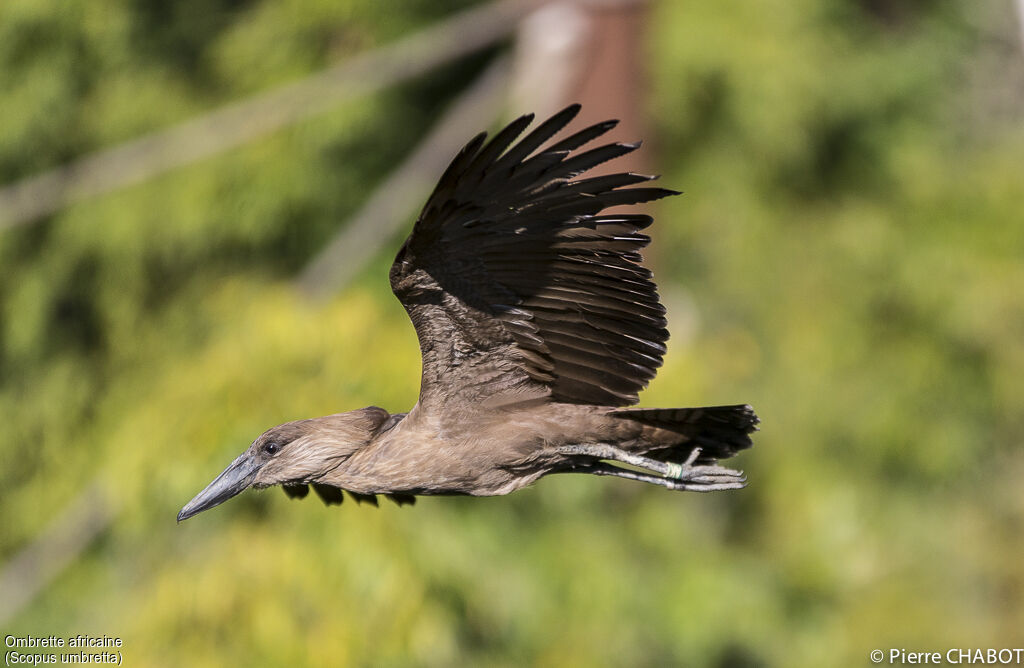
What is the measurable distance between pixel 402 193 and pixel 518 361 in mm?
5900

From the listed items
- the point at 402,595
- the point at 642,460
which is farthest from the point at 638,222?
the point at 402,595

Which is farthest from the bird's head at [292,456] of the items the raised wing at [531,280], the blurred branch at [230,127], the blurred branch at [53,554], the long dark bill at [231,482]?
the blurred branch at [230,127]

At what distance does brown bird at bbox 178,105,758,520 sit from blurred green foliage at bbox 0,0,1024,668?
9.74ft

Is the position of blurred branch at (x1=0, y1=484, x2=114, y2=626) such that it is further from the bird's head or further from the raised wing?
the raised wing

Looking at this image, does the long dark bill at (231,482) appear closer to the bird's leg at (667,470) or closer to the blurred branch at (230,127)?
the bird's leg at (667,470)

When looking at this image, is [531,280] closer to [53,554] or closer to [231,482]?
[231,482]

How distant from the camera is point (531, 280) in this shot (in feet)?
12.6

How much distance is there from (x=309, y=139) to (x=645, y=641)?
4.58 m

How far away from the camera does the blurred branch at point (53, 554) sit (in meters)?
9.07

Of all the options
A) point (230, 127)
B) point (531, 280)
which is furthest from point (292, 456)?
point (230, 127)

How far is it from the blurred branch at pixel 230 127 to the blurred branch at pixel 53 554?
235 cm

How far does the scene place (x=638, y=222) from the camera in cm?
379

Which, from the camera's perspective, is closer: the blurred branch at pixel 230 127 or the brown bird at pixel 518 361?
the brown bird at pixel 518 361

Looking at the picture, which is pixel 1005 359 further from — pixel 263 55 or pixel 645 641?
pixel 263 55
